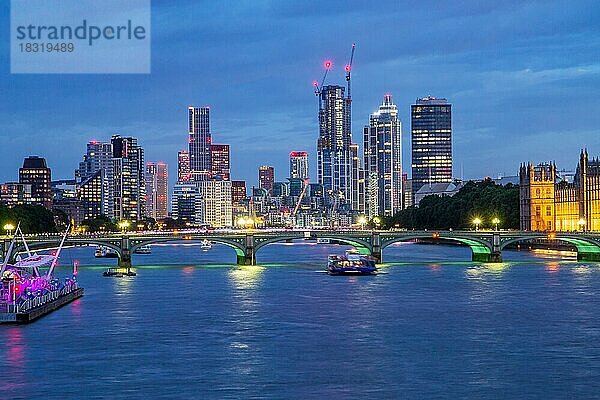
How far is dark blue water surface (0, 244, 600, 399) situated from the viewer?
4622 cm

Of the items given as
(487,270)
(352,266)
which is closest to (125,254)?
(352,266)

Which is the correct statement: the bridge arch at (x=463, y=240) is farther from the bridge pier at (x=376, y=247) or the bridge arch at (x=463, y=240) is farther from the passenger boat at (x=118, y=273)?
the passenger boat at (x=118, y=273)

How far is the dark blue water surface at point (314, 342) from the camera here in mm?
46219

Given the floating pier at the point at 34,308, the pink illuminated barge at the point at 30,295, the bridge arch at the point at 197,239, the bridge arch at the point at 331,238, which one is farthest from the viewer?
the bridge arch at the point at 331,238

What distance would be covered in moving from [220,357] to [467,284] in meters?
44.8

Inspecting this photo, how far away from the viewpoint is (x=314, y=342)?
5856 cm

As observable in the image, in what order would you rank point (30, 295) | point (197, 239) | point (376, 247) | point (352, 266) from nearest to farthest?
1. point (30, 295)
2. point (352, 266)
3. point (197, 239)
4. point (376, 247)

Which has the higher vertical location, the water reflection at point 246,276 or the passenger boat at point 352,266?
the passenger boat at point 352,266

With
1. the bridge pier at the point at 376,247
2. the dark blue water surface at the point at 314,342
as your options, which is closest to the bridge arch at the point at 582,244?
the bridge pier at the point at 376,247

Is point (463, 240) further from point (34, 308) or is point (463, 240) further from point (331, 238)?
point (34, 308)

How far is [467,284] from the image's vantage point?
9469 centimetres

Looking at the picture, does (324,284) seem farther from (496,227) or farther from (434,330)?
(496,227)

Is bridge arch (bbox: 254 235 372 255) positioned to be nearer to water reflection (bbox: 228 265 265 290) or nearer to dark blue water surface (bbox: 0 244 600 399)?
water reflection (bbox: 228 265 265 290)

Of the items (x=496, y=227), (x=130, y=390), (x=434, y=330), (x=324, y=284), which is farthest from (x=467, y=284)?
(x=496, y=227)
